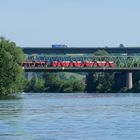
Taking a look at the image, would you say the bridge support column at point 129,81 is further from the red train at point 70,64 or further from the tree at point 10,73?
the tree at point 10,73

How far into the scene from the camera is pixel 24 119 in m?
61.6

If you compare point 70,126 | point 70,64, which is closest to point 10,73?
point 70,64

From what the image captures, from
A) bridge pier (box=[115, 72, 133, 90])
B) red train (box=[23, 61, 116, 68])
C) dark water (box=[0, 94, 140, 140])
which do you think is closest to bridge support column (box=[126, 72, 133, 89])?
bridge pier (box=[115, 72, 133, 90])

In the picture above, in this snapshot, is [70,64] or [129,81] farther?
[129,81]

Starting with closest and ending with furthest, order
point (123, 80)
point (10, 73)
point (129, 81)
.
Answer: point (10, 73), point (129, 81), point (123, 80)

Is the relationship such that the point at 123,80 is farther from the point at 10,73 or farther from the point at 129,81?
the point at 10,73

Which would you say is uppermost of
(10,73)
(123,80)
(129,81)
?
(10,73)

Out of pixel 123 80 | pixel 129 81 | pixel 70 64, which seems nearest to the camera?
pixel 70 64

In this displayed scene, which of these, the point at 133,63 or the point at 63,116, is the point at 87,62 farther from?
the point at 63,116

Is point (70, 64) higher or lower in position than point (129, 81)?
higher

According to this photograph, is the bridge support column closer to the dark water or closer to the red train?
the red train

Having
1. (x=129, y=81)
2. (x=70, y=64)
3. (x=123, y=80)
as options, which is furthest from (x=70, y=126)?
(x=123, y=80)

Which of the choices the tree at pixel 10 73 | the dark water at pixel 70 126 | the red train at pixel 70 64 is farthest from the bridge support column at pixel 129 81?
the dark water at pixel 70 126

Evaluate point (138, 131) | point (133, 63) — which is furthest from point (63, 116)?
point (133, 63)
